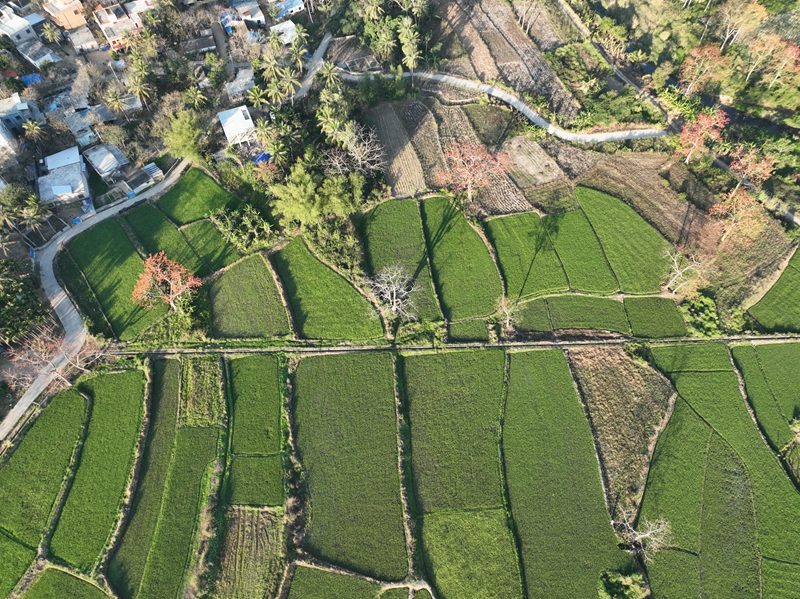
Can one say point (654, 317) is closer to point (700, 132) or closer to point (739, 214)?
point (739, 214)

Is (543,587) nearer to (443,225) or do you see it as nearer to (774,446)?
(774,446)

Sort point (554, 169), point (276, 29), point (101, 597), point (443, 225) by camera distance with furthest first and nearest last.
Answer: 1. point (276, 29)
2. point (554, 169)
3. point (443, 225)
4. point (101, 597)

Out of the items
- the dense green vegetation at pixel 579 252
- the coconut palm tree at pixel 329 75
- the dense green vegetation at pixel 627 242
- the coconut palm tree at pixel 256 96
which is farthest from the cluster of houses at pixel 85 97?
the dense green vegetation at pixel 627 242

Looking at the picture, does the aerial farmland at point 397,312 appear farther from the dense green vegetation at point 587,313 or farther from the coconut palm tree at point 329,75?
the coconut palm tree at point 329,75

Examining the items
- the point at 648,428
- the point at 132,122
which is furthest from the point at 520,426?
the point at 132,122

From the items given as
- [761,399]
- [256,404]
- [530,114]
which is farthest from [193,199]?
[761,399]

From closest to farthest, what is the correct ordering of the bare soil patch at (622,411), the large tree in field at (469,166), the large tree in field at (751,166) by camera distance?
the bare soil patch at (622,411)
the large tree in field at (751,166)
the large tree in field at (469,166)

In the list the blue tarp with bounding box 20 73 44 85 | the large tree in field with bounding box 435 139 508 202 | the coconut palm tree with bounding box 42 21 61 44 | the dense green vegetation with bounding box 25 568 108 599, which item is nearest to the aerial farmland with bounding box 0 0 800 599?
the dense green vegetation with bounding box 25 568 108 599
